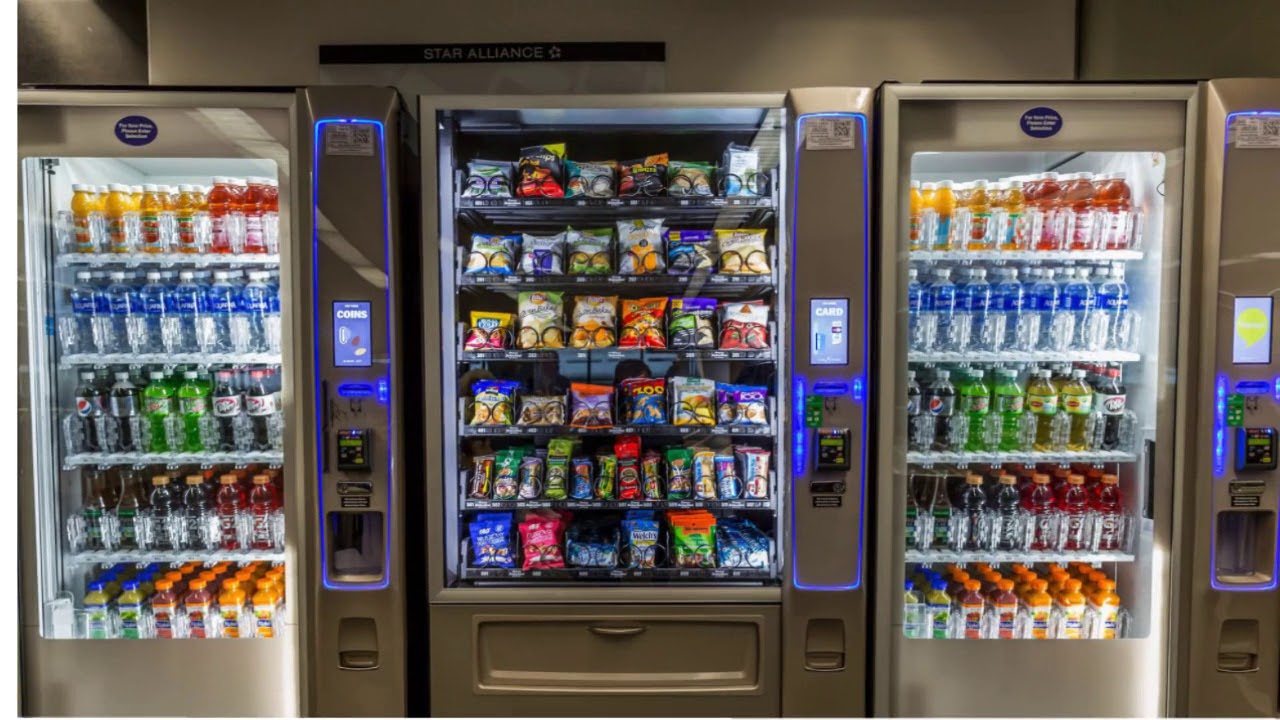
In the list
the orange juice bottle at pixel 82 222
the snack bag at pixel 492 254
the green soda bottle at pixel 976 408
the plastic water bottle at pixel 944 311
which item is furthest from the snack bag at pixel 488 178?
the green soda bottle at pixel 976 408

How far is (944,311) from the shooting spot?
2381mm

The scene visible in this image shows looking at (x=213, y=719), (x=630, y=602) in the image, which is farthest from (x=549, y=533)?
(x=213, y=719)

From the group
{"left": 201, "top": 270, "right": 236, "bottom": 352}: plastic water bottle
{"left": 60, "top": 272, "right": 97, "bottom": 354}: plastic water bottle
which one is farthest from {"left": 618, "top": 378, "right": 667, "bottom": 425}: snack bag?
{"left": 60, "top": 272, "right": 97, "bottom": 354}: plastic water bottle

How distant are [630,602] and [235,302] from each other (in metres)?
1.71

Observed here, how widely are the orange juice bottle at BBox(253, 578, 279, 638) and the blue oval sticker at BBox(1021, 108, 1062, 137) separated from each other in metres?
2.92

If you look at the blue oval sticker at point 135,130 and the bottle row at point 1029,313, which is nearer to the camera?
the blue oval sticker at point 135,130

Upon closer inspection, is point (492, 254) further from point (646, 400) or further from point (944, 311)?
point (944, 311)

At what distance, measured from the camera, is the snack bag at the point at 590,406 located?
2.42 metres

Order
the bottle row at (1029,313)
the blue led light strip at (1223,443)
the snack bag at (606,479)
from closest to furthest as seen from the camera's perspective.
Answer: the blue led light strip at (1223,443) → the bottle row at (1029,313) → the snack bag at (606,479)

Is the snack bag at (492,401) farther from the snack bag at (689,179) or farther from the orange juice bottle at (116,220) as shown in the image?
the orange juice bottle at (116,220)

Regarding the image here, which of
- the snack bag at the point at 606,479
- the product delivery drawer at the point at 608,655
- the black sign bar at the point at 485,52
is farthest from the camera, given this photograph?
the black sign bar at the point at 485,52

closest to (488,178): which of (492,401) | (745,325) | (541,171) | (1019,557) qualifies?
(541,171)

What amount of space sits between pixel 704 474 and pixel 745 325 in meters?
0.55

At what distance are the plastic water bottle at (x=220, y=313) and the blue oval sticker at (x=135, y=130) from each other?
0.47m
